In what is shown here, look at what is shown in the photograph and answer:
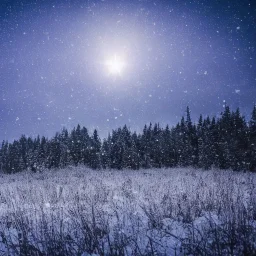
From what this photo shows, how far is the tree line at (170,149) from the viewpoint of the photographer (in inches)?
1149

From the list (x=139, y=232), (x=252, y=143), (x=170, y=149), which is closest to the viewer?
(x=139, y=232)

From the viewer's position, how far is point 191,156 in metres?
42.2

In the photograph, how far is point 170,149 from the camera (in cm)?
4812

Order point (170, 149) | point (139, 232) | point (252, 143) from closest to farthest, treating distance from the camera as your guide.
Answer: point (139, 232) < point (252, 143) < point (170, 149)

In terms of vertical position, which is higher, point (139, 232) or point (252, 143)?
point (252, 143)

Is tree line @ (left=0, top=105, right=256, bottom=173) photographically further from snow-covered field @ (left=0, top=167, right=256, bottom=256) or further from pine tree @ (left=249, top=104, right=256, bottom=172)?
snow-covered field @ (left=0, top=167, right=256, bottom=256)

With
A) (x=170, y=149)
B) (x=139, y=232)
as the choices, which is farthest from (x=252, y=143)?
(x=139, y=232)

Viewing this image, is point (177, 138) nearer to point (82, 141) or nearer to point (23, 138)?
point (82, 141)

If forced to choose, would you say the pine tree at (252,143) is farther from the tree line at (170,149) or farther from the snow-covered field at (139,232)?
the snow-covered field at (139,232)

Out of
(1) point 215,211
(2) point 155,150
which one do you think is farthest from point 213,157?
(1) point 215,211

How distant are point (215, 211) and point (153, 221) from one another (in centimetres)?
163

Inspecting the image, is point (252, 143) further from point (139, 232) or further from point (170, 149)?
point (139, 232)

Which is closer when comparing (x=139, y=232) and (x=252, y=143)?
(x=139, y=232)

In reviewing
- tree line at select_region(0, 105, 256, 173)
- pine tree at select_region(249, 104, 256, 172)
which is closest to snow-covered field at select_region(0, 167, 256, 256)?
tree line at select_region(0, 105, 256, 173)
